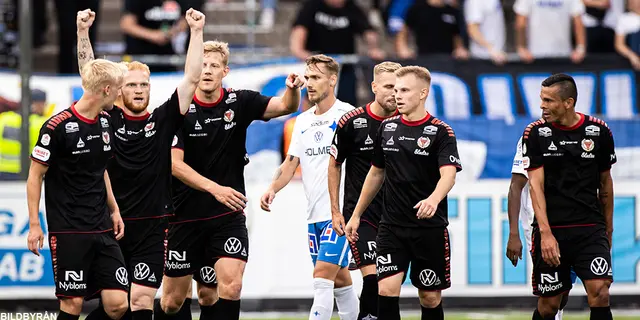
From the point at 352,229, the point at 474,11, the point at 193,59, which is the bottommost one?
the point at 352,229

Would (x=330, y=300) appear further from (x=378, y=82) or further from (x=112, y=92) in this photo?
(x=112, y=92)

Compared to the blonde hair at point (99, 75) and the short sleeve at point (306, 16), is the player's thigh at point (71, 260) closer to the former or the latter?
the blonde hair at point (99, 75)

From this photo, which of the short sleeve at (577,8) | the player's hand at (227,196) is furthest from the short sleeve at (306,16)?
the player's hand at (227,196)

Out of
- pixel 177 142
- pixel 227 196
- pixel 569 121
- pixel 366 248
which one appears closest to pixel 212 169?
pixel 177 142

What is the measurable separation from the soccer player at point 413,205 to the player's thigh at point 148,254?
6.14 ft

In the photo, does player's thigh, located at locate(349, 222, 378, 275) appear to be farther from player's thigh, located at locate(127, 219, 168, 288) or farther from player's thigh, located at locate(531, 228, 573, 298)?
player's thigh, located at locate(127, 219, 168, 288)

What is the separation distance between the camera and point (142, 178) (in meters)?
9.88

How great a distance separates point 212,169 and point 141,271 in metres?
1.13

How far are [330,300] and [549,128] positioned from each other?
2.53 m

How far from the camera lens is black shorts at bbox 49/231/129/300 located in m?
9.04

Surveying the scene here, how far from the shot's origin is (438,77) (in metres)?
14.6

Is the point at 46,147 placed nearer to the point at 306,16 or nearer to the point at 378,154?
the point at 378,154

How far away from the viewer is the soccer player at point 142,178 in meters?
9.83

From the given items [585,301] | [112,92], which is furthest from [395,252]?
[585,301]
